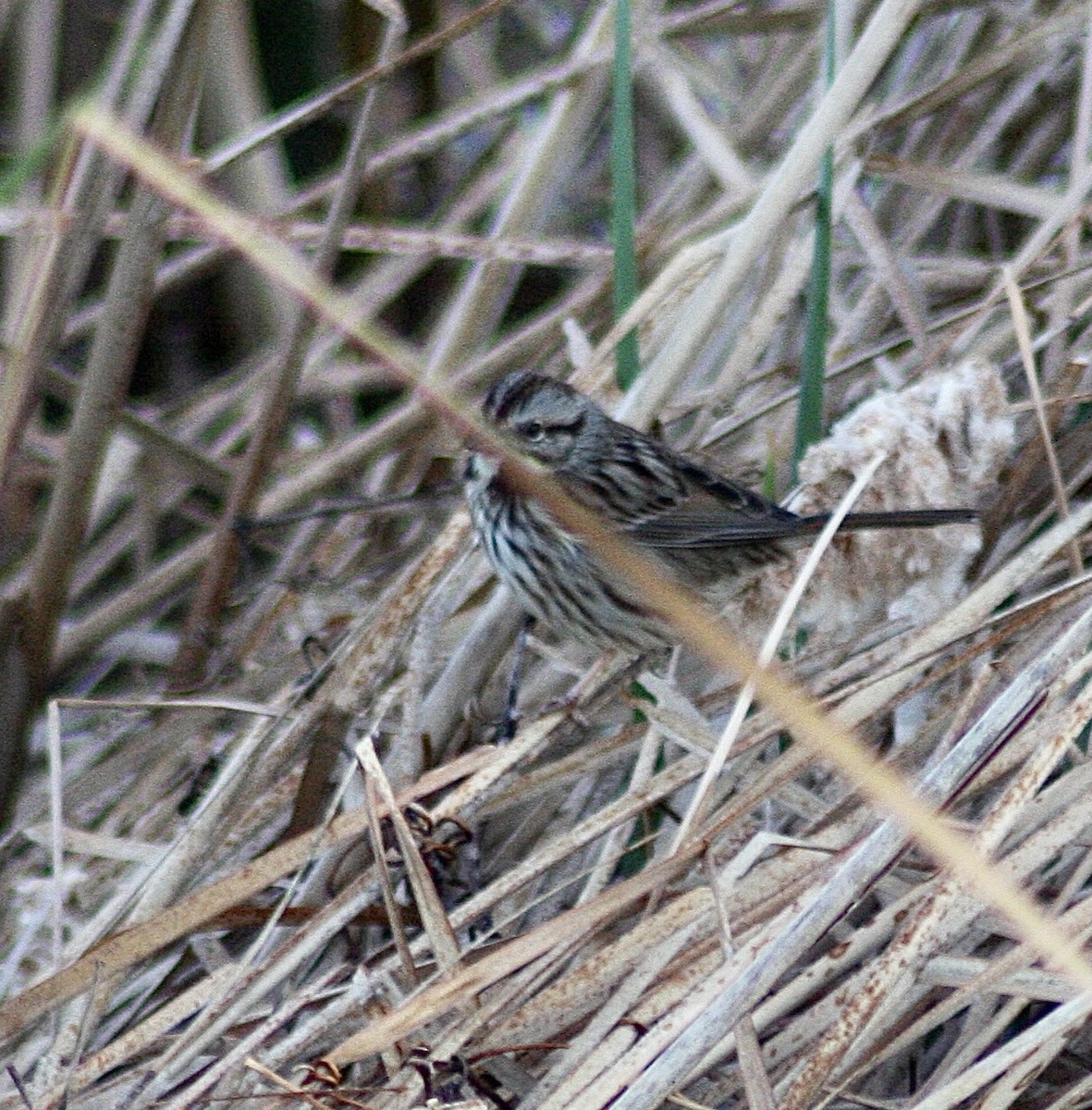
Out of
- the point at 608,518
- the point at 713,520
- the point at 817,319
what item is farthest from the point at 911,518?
the point at 608,518

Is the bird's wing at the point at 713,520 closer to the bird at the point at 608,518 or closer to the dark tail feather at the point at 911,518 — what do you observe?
the bird at the point at 608,518

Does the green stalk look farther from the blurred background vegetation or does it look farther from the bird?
the bird

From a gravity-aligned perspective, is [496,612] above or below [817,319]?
below

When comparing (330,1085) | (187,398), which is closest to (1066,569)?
(330,1085)

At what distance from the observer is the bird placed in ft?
8.79

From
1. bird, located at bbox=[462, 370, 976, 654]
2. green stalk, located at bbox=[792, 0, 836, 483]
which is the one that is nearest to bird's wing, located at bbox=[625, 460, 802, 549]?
bird, located at bbox=[462, 370, 976, 654]

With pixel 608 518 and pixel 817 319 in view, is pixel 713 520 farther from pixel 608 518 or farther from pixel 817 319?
pixel 817 319

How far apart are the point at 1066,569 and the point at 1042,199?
3.01ft

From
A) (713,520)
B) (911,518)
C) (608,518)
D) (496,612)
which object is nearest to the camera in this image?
(911,518)

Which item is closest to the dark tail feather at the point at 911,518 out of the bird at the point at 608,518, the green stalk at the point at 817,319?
the bird at the point at 608,518

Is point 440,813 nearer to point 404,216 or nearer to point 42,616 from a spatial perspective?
point 42,616

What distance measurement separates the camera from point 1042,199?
318 cm

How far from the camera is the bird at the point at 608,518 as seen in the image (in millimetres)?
2680

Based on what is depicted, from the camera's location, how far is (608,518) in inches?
119
